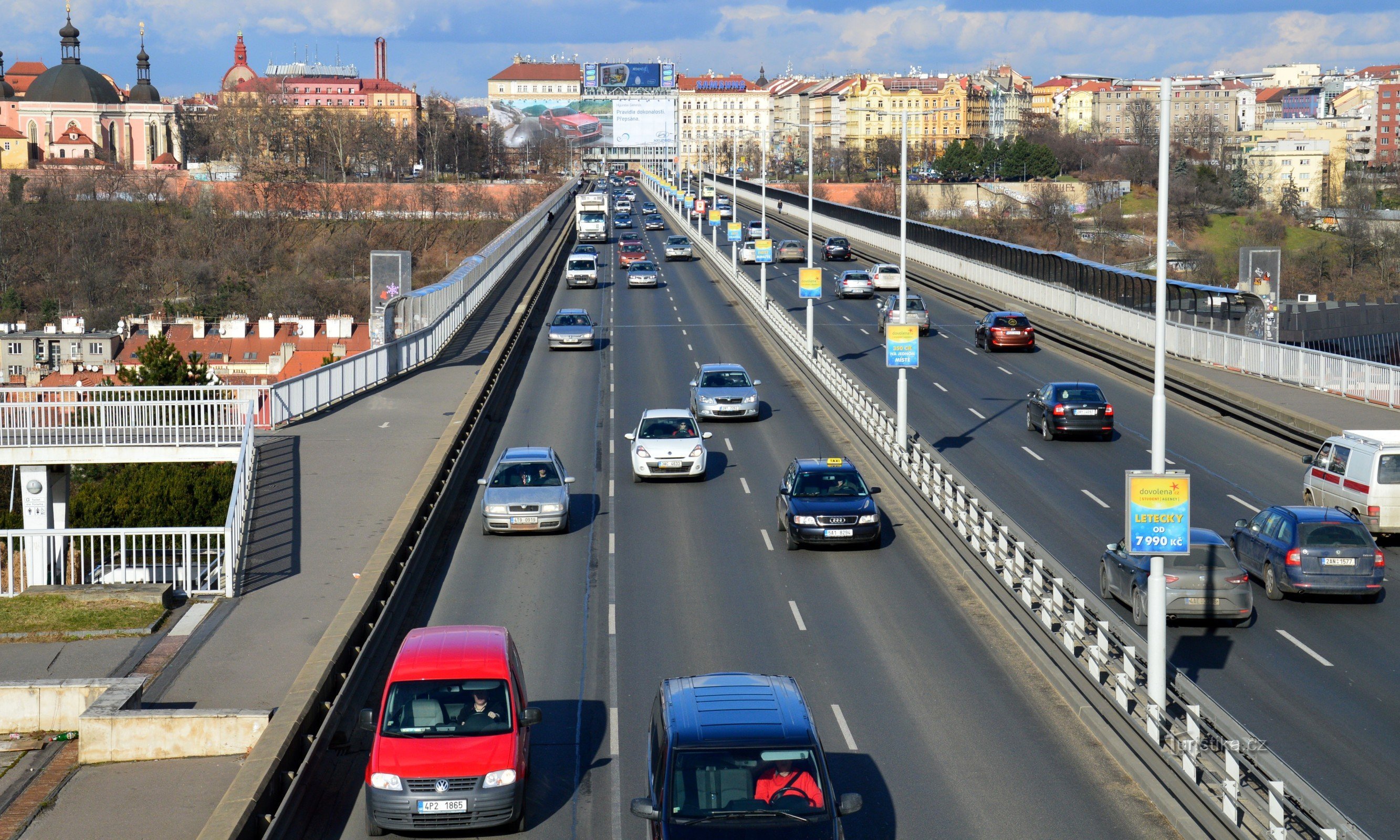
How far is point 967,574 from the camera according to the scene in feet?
68.9

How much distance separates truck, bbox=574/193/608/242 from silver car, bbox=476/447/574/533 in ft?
229

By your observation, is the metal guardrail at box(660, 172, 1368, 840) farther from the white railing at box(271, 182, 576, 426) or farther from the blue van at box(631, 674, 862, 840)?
the white railing at box(271, 182, 576, 426)

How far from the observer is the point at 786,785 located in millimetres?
10859

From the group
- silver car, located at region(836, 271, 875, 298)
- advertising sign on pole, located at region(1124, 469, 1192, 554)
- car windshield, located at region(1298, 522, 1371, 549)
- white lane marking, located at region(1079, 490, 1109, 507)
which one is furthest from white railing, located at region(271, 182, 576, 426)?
advertising sign on pole, located at region(1124, 469, 1192, 554)

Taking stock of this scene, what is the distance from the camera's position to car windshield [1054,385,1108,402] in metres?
32.2

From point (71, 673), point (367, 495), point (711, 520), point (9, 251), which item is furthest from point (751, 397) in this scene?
point (9, 251)

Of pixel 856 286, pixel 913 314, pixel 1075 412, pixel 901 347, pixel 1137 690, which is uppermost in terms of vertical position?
pixel 856 286

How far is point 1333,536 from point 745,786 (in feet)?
40.1

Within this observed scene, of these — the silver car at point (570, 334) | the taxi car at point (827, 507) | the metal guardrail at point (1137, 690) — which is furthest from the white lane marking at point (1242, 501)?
the silver car at point (570, 334)

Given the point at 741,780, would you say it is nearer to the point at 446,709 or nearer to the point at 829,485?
the point at 446,709

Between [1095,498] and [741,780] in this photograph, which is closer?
[741,780]

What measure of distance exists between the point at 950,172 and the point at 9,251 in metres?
113

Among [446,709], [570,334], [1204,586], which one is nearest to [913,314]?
[570,334]

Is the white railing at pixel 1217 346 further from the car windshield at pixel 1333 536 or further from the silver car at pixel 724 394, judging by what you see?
the car windshield at pixel 1333 536
